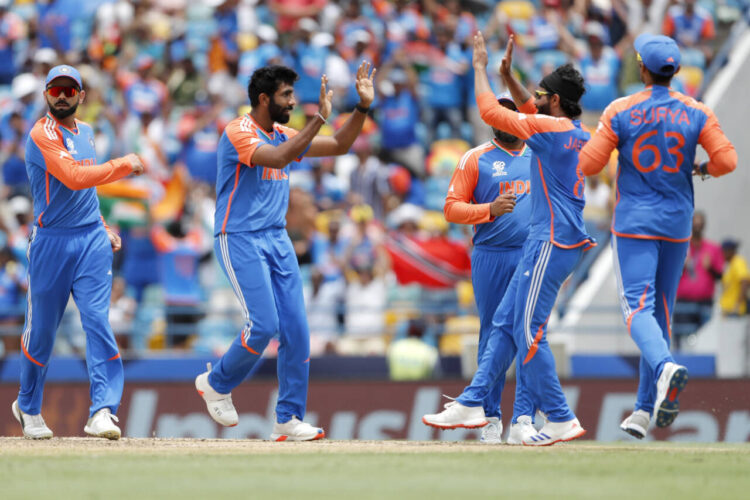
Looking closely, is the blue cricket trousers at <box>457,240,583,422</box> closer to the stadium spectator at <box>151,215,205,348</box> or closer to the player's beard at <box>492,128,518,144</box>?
→ the player's beard at <box>492,128,518,144</box>

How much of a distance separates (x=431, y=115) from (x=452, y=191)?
9386 millimetres

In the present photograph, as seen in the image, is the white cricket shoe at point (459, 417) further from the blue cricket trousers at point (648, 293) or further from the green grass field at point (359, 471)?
the blue cricket trousers at point (648, 293)

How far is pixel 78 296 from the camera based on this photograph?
9656 millimetres

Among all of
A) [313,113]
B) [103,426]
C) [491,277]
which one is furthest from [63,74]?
[313,113]

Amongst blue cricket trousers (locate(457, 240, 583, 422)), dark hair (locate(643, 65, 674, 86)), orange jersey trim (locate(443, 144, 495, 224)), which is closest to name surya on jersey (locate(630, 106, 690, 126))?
dark hair (locate(643, 65, 674, 86))

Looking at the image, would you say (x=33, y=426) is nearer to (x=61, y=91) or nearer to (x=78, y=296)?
(x=78, y=296)

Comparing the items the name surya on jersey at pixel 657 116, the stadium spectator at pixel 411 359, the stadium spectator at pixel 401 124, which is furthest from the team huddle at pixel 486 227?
the stadium spectator at pixel 401 124

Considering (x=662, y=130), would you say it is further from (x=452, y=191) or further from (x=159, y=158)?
(x=159, y=158)

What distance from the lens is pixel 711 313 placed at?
16000 mm

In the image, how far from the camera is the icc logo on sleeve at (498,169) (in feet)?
33.2

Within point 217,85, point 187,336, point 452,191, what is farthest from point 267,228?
point 217,85

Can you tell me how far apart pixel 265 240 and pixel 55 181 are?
1.54 meters

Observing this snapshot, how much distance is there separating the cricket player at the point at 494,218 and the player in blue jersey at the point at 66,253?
96.8 inches

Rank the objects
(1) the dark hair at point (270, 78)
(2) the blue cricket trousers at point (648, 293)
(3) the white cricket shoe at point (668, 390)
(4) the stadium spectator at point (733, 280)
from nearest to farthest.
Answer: (3) the white cricket shoe at point (668, 390) → (2) the blue cricket trousers at point (648, 293) → (1) the dark hair at point (270, 78) → (4) the stadium spectator at point (733, 280)
